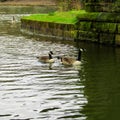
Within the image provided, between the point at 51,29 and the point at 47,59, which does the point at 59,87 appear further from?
the point at 51,29

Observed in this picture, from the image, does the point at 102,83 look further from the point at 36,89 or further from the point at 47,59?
the point at 47,59

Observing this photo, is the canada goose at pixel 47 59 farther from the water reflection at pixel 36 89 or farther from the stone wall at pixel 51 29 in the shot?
the stone wall at pixel 51 29

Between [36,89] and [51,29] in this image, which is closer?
[36,89]

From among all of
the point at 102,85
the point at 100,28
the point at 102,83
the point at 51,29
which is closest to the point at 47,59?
the point at 102,83

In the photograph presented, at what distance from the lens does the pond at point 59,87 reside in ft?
43.1

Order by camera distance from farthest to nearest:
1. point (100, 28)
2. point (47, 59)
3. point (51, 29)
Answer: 1. point (51, 29)
2. point (100, 28)
3. point (47, 59)

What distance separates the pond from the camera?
13.1 metres

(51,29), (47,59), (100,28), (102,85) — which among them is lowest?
(102,85)

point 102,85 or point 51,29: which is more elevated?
point 51,29

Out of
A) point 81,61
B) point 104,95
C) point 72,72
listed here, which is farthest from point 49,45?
point 104,95

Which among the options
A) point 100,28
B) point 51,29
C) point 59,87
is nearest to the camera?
point 59,87

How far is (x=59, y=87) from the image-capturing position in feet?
54.2

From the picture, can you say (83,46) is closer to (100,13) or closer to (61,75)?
(100,13)

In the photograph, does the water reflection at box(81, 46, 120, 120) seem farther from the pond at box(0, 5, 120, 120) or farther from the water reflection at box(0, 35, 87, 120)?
the water reflection at box(0, 35, 87, 120)
